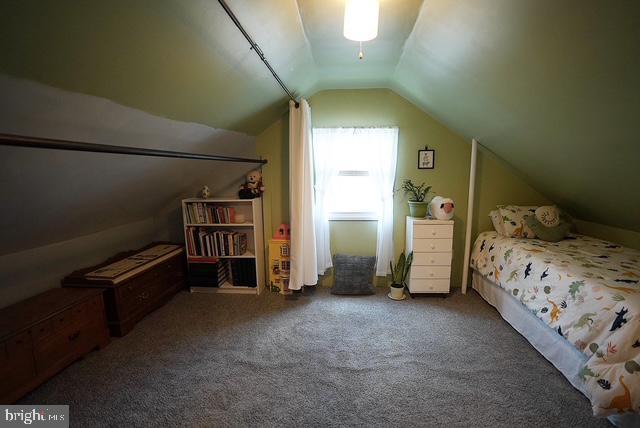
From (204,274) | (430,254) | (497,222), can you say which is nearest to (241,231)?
(204,274)

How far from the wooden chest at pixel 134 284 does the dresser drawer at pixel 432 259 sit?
8.24ft

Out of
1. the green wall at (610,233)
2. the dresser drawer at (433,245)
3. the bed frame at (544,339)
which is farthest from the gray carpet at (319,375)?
the green wall at (610,233)

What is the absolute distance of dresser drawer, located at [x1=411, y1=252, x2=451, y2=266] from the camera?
261 centimetres

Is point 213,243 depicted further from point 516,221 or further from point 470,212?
point 516,221

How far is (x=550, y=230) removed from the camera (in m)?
2.34

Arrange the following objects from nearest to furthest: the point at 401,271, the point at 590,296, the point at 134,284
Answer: the point at 590,296 < the point at 134,284 < the point at 401,271

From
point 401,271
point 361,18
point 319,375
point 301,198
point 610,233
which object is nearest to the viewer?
point 361,18

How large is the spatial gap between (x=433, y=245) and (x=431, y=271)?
0.27 m

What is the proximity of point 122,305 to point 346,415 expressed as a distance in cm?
190

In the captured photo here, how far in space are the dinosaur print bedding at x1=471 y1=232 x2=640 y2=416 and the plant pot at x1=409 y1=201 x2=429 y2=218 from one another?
709 mm

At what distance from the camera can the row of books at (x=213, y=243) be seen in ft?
9.05

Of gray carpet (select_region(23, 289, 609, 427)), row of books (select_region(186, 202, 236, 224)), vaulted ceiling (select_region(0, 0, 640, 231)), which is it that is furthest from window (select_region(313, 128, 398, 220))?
gray carpet (select_region(23, 289, 609, 427))

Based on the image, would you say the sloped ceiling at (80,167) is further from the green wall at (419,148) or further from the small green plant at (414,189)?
the small green plant at (414,189)

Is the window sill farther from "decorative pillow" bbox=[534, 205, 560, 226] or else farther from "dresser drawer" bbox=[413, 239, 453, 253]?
"decorative pillow" bbox=[534, 205, 560, 226]
